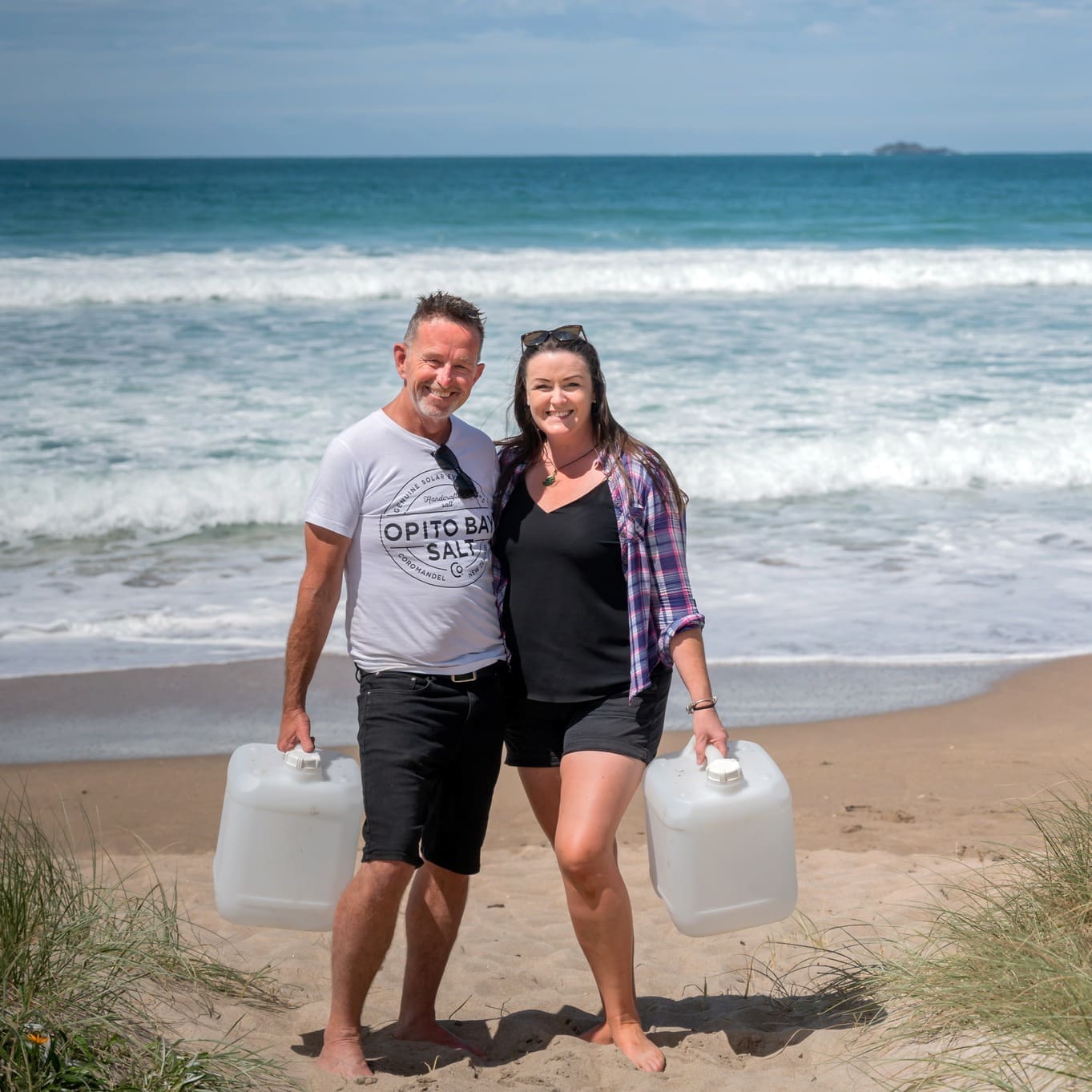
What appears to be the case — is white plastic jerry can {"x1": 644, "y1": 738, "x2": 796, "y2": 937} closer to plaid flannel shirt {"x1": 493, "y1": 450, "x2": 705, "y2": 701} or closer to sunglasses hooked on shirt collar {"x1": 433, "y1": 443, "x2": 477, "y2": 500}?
plaid flannel shirt {"x1": 493, "y1": 450, "x2": 705, "y2": 701}

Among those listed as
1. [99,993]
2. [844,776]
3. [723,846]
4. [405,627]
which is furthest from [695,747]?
[844,776]

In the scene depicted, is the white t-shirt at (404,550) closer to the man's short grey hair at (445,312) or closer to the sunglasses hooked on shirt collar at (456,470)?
the sunglasses hooked on shirt collar at (456,470)

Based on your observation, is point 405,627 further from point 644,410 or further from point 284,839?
point 644,410

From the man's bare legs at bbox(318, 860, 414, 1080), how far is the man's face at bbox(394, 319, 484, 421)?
3.75 ft

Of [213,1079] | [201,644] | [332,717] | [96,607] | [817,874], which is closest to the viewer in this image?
[213,1079]

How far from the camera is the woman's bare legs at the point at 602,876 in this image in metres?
3.03

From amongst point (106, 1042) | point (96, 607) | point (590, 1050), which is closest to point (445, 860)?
Result: point (590, 1050)

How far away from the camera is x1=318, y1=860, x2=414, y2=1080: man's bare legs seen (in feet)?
9.90

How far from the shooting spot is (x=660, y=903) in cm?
449

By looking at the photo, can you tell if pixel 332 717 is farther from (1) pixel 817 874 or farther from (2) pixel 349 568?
(2) pixel 349 568

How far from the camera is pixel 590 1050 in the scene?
331cm

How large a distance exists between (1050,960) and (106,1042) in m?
2.13

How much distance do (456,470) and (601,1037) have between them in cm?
156

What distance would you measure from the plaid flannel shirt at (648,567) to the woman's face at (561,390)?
0.16 m
